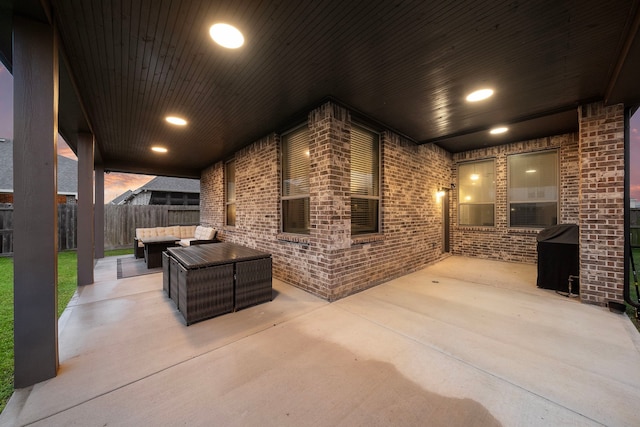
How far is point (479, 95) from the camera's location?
333cm

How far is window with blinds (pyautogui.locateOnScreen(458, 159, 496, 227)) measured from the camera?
6.47 metres

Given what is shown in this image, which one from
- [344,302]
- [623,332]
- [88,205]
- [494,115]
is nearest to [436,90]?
[494,115]

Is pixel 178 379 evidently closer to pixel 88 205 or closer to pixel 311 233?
pixel 311 233

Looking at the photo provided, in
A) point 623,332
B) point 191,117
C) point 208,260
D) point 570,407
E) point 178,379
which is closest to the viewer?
point 570,407

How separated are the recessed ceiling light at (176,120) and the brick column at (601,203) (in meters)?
6.40

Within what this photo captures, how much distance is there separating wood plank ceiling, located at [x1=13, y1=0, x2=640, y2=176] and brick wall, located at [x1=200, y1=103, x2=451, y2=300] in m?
0.73

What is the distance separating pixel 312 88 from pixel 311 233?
2.11 metres

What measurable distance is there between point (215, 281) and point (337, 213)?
1.91 m

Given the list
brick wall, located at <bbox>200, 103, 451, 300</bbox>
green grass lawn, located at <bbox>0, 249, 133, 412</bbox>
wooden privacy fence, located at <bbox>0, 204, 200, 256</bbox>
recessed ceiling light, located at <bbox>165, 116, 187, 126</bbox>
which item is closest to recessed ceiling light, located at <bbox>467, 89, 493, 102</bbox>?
brick wall, located at <bbox>200, 103, 451, 300</bbox>

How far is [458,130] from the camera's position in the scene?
15.8ft

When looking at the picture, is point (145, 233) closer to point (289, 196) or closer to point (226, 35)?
point (289, 196)

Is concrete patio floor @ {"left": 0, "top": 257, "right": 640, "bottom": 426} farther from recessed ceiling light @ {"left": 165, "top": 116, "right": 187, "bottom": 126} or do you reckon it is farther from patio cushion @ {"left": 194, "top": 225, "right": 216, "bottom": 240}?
patio cushion @ {"left": 194, "top": 225, "right": 216, "bottom": 240}

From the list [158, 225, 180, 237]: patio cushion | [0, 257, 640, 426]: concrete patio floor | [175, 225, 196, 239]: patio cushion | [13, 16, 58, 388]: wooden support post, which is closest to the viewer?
[0, 257, 640, 426]: concrete patio floor

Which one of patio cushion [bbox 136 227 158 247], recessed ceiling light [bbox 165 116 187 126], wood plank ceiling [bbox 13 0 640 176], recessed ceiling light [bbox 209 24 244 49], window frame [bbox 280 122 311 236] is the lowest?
patio cushion [bbox 136 227 158 247]
